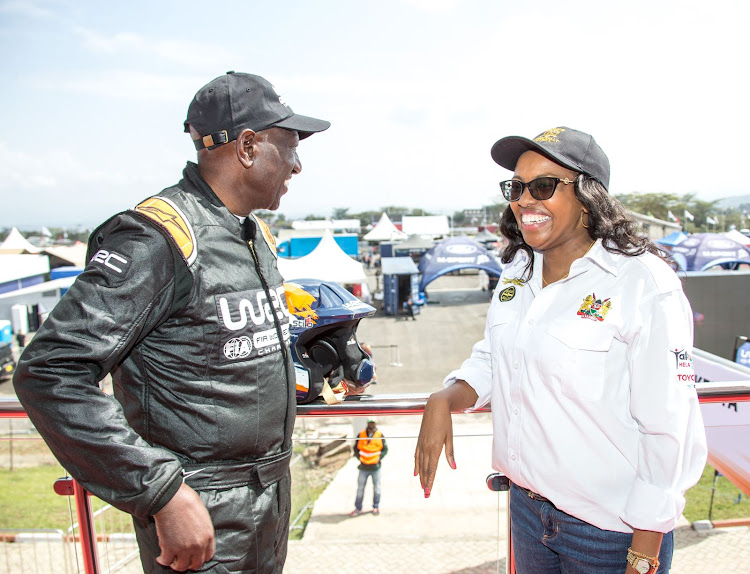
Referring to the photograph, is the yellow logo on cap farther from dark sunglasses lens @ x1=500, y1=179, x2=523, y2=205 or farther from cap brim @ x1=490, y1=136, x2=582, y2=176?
dark sunglasses lens @ x1=500, y1=179, x2=523, y2=205

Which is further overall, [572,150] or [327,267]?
[327,267]

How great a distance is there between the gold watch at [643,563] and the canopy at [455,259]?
66.2 feet

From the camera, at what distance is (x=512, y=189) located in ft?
6.08

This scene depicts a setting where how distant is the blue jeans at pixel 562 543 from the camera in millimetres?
1608

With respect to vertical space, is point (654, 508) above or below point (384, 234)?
below

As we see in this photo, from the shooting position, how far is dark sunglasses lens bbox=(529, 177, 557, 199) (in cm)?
175

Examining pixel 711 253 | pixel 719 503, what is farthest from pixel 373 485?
pixel 711 253

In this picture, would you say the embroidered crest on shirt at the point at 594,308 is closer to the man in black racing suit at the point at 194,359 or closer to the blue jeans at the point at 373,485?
the man in black racing suit at the point at 194,359

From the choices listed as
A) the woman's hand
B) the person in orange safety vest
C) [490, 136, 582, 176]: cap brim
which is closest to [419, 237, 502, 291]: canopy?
the person in orange safety vest

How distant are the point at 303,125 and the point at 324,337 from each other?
3.24 feet

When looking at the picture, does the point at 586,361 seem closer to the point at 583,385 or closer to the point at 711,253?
the point at 583,385

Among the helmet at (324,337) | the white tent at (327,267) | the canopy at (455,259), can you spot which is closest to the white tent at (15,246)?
the white tent at (327,267)

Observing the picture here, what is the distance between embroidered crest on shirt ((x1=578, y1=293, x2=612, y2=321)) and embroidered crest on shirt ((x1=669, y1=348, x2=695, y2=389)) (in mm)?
196

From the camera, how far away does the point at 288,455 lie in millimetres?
1694
